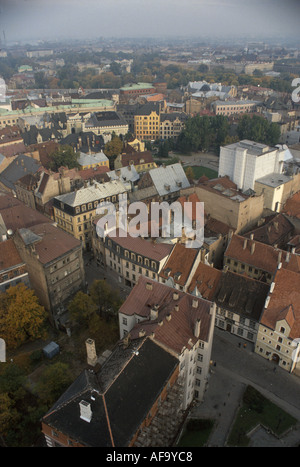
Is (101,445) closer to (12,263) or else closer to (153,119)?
(12,263)

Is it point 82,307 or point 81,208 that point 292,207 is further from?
point 82,307

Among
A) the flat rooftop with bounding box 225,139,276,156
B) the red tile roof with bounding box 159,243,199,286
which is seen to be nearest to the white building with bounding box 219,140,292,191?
the flat rooftop with bounding box 225,139,276,156

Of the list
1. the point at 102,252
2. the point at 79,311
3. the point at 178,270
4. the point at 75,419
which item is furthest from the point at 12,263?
the point at 75,419

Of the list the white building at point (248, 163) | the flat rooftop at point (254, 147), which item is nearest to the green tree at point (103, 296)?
the white building at point (248, 163)

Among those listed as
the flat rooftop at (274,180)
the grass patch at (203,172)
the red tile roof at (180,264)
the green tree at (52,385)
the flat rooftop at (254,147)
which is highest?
the flat rooftop at (254,147)

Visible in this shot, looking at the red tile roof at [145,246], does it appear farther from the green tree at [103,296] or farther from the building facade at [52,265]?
the green tree at [103,296]
